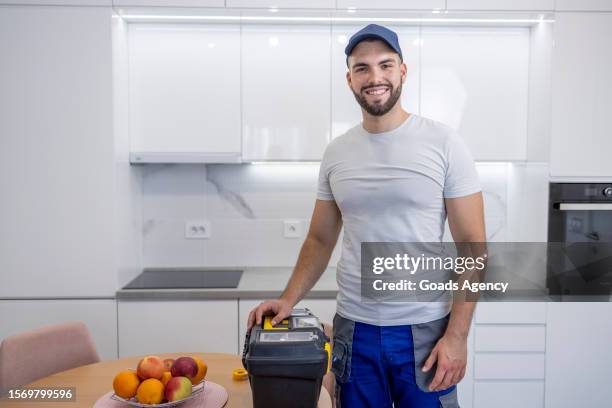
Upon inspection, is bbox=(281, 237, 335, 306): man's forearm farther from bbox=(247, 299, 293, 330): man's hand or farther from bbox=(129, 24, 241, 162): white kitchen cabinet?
bbox=(129, 24, 241, 162): white kitchen cabinet

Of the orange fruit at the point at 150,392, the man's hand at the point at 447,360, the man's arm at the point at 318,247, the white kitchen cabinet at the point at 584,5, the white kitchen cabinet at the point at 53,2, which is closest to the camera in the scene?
the orange fruit at the point at 150,392

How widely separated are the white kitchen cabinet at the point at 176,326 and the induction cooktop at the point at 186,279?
9 cm

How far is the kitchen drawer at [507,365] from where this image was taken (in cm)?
251

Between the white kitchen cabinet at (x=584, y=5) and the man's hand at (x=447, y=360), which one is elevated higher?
the white kitchen cabinet at (x=584, y=5)

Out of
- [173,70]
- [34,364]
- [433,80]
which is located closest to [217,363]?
[34,364]

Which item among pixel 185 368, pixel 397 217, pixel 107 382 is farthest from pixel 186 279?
pixel 397 217

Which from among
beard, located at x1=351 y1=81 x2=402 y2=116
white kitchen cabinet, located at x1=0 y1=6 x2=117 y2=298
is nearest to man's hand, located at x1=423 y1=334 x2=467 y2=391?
beard, located at x1=351 y1=81 x2=402 y2=116

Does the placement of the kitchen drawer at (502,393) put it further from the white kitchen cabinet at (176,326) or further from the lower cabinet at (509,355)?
the white kitchen cabinet at (176,326)

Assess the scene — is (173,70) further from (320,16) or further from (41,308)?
(41,308)

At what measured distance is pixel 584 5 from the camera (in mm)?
2477

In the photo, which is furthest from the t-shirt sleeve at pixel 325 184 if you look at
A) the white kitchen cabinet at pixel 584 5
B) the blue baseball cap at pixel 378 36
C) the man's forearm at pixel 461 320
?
the white kitchen cabinet at pixel 584 5

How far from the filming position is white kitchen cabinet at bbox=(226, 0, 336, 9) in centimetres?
242

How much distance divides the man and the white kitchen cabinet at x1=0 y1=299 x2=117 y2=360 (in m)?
1.30

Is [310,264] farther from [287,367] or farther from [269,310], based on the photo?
[287,367]
